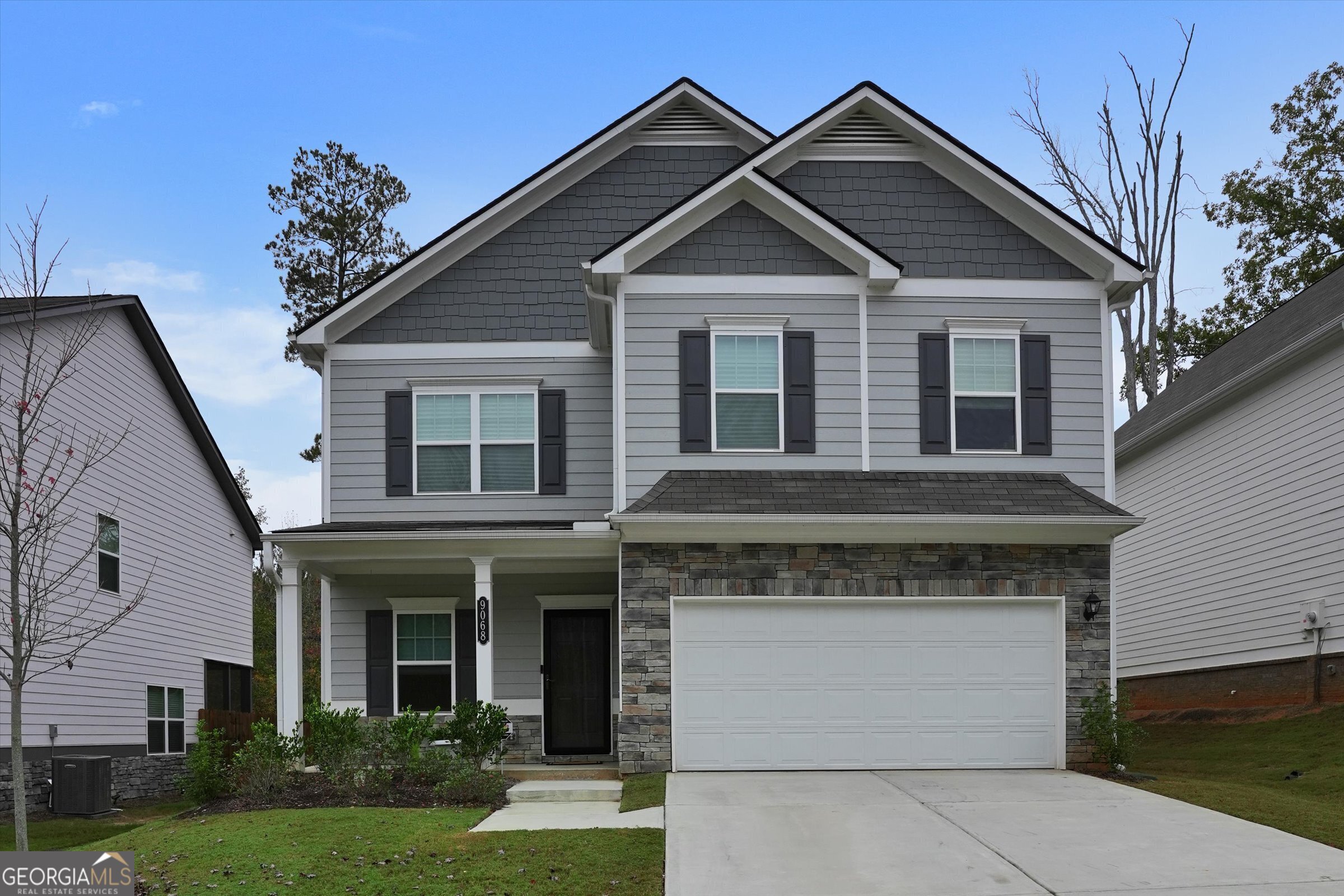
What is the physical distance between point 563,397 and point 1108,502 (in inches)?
270

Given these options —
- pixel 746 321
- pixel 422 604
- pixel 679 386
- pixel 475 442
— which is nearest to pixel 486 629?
pixel 422 604

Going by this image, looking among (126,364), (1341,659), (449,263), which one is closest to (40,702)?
(126,364)

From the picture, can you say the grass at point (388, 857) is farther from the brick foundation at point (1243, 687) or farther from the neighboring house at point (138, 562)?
the brick foundation at point (1243, 687)

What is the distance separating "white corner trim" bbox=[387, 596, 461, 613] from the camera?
16.4m

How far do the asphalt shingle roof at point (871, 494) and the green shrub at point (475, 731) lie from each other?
2739 mm

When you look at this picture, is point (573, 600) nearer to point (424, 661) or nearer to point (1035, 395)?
point (424, 661)

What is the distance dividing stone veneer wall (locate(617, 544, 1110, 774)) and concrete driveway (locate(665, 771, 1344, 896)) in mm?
1314

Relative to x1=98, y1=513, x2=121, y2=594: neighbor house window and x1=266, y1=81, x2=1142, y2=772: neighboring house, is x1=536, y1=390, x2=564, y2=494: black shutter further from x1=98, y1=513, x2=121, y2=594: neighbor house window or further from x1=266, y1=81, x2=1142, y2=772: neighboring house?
x1=98, y1=513, x2=121, y2=594: neighbor house window

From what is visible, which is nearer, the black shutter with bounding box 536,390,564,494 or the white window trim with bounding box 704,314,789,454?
the white window trim with bounding box 704,314,789,454

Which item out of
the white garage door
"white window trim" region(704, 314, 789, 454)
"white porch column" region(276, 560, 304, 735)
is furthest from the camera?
"white window trim" region(704, 314, 789, 454)

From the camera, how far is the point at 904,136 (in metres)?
15.9

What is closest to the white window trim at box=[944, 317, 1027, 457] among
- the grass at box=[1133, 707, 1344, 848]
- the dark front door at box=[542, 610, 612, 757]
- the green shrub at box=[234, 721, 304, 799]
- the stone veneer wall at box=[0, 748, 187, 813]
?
the grass at box=[1133, 707, 1344, 848]

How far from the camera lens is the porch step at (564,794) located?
12.7 meters

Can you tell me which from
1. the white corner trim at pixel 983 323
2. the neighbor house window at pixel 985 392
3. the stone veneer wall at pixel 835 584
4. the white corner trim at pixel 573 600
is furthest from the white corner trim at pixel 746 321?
the white corner trim at pixel 573 600
